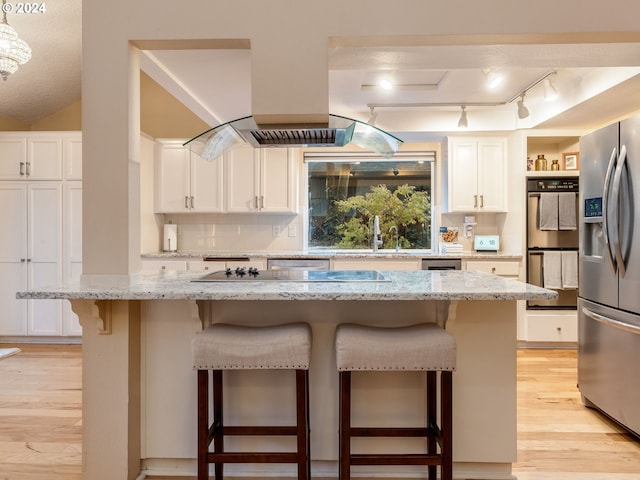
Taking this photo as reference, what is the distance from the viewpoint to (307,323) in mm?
1926

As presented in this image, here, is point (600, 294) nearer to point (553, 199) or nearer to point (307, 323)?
point (553, 199)

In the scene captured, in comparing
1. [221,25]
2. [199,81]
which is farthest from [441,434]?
[199,81]

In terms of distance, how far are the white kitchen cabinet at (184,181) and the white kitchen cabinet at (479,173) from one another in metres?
2.53

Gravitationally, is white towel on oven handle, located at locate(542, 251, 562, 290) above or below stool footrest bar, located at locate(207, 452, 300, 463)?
above

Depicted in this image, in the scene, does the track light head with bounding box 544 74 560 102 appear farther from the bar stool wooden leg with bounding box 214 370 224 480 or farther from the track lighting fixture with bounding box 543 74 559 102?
the bar stool wooden leg with bounding box 214 370 224 480

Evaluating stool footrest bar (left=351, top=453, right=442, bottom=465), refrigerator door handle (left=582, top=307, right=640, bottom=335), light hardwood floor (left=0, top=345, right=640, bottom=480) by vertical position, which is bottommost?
light hardwood floor (left=0, top=345, right=640, bottom=480)

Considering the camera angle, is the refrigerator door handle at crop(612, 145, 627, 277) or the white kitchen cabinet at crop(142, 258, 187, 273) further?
the white kitchen cabinet at crop(142, 258, 187, 273)

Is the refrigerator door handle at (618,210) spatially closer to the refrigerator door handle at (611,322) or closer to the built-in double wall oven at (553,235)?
the refrigerator door handle at (611,322)

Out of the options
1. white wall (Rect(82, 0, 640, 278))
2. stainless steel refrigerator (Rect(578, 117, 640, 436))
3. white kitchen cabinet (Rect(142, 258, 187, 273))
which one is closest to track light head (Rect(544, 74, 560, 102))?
stainless steel refrigerator (Rect(578, 117, 640, 436))

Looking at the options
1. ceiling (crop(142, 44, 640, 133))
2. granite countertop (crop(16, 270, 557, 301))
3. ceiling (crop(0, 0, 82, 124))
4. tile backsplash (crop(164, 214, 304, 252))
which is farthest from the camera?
tile backsplash (crop(164, 214, 304, 252))

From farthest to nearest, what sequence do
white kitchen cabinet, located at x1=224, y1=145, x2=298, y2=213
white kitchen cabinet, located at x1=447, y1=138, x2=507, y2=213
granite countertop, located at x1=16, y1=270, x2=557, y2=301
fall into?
white kitchen cabinet, located at x1=224, y1=145, x2=298, y2=213, white kitchen cabinet, located at x1=447, y1=138, x2=507, y2=213, granite countertop, located at x1=16, y1=270, x2=557, y2=301

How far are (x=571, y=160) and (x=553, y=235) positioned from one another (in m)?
0.77

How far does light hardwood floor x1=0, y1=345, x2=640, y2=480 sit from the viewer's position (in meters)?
2.09

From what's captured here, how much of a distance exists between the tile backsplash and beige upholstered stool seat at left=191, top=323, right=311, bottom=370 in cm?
315
